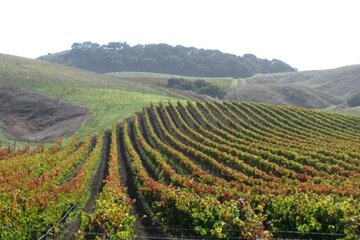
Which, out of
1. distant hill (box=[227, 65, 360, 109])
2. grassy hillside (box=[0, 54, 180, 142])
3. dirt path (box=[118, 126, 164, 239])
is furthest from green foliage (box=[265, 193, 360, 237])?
distant hill (box=[227, 65, 360, 109])

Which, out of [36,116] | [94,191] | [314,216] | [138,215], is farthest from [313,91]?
[314,216]

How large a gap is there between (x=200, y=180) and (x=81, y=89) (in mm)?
76497

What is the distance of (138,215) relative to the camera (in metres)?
30.7

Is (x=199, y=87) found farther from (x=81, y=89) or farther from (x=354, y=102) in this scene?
(x=81, y=89)

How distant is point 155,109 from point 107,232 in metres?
64.0

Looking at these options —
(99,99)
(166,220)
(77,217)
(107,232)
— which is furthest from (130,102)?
(107,232)

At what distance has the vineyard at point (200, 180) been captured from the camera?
65.8ft

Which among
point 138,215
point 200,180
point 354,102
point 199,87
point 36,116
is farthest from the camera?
point 199,87

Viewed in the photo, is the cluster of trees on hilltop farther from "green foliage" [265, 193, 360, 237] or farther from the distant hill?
"green foliage" [265, 193, 360, 237]

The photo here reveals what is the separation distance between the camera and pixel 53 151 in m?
57.6

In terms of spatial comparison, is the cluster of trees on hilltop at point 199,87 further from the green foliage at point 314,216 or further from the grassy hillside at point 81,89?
the green foliage at point 314,216

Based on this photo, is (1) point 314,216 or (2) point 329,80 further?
(2) point 329,80

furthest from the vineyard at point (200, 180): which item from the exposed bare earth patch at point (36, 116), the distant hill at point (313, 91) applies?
the distant hill at point (313, 91)

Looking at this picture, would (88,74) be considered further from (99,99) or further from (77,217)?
(77,217)
